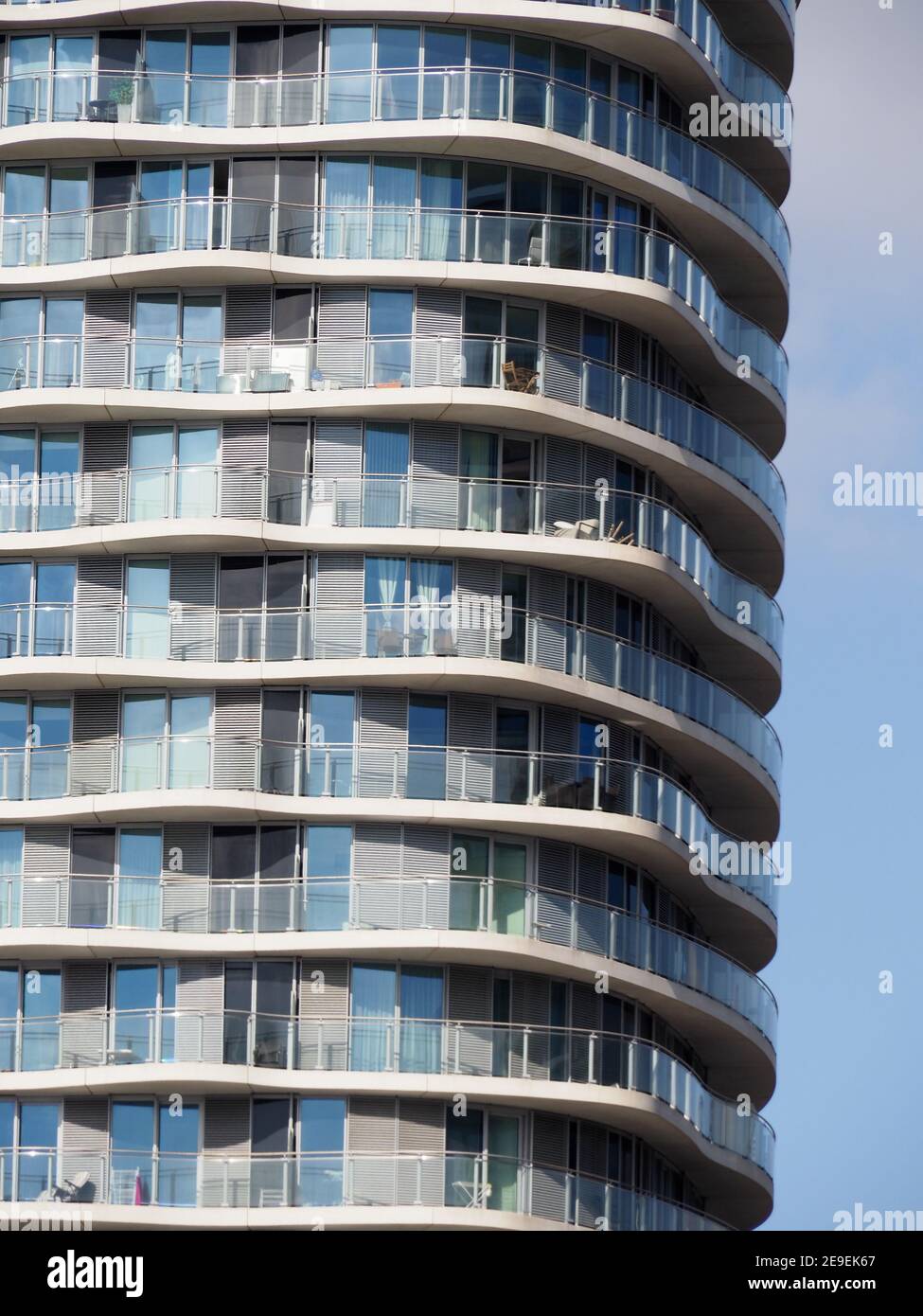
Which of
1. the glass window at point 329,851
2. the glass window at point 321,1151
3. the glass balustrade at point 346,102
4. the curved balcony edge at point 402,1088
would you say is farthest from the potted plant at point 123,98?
the glass window at point 321,1151

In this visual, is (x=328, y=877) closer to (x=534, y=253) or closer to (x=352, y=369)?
(x=352, y=369)

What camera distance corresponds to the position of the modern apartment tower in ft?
256

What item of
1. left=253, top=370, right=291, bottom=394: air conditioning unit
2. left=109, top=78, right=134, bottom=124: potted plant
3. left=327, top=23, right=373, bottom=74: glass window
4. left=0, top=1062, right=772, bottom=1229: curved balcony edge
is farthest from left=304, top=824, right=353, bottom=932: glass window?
left=327, top=23, right=373, bottom=74: glass window

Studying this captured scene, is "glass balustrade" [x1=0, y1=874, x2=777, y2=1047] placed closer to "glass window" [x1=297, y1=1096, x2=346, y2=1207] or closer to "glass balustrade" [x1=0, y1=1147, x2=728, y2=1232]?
"glass balustrade" [x1=0, y1=1147, x2=728, y2=1232]

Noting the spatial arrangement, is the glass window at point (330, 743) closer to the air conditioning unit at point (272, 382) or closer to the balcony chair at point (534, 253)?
the air conditioning unit at point (272, 382)

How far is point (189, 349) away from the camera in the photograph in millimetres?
82125

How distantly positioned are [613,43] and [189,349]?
11.3 metres

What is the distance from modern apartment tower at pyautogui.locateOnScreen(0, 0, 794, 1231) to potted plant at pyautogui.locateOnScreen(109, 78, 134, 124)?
0.06 meters

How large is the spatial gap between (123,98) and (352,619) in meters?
12.6

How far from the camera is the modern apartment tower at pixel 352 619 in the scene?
7794 cm

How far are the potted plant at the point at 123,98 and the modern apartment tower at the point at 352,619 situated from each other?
6 cm
